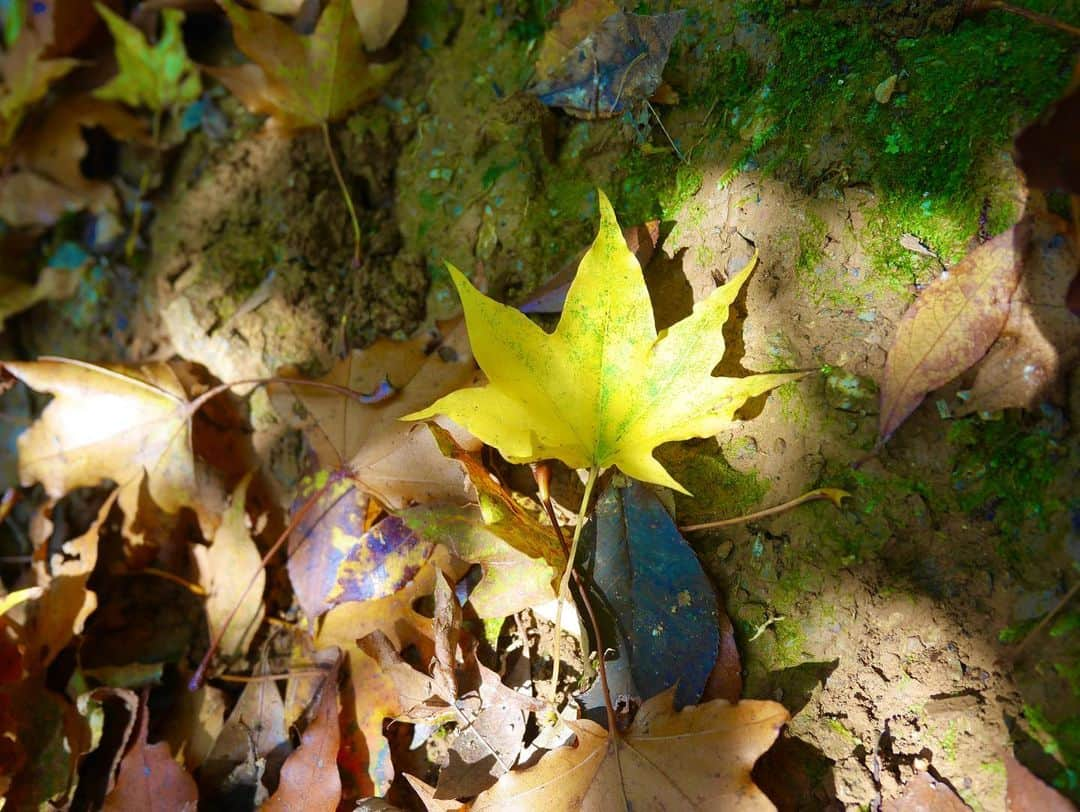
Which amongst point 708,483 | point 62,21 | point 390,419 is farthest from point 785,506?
point 62,21

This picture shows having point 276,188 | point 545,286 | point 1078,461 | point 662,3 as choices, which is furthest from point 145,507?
point 1078,461

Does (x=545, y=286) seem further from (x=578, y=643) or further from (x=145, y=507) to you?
(x=145, y=507)

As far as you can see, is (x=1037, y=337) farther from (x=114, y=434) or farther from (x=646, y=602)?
(x=114, y=434)

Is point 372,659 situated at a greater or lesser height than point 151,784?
greater

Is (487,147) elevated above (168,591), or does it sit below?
above

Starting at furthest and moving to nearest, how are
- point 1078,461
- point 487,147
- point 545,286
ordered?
point 487,147
point 545,286
point 1078,461

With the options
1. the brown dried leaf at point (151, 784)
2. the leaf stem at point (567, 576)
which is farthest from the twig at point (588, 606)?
the brown dried leaf at point (151, 784)

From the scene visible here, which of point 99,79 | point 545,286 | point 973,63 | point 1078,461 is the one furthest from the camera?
point 99,79
